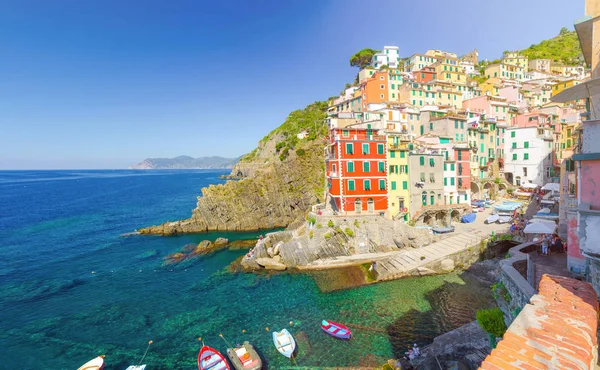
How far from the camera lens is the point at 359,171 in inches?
1396

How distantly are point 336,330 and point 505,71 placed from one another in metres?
91.2

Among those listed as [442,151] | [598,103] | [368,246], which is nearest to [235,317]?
[368,246]

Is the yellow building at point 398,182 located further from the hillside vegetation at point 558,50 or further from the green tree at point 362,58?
the hillside vegetation at point 558,50

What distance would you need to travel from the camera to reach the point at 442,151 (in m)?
40.2

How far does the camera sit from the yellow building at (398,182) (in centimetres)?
3647

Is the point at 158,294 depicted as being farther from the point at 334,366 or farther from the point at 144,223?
the point at 144,223

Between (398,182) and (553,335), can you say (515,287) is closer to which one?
(553,335)

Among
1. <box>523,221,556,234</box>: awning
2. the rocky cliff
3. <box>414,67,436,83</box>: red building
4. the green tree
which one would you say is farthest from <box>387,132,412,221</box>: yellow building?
the green tree

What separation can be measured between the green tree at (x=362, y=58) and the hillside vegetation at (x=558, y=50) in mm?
52962

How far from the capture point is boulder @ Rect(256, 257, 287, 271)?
3234 centimetres

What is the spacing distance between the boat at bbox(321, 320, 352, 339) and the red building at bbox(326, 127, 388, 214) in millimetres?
17081

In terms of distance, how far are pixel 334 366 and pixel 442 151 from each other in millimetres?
34271

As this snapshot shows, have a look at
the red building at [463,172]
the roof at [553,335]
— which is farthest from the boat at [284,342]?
the red building at [463,172]

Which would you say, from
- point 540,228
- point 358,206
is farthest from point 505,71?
point 540,228
